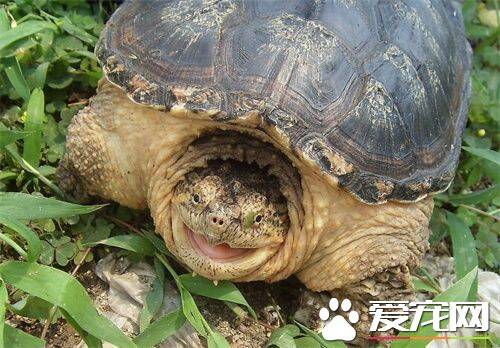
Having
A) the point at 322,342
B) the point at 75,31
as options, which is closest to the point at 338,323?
the point at 322,342

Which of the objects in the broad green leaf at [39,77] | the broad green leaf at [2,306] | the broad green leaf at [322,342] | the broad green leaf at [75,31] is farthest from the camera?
the broad green leaf at [75,31]

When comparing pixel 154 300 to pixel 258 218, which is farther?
pixel 154 300

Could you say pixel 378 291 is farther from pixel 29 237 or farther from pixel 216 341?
pixel 29 237

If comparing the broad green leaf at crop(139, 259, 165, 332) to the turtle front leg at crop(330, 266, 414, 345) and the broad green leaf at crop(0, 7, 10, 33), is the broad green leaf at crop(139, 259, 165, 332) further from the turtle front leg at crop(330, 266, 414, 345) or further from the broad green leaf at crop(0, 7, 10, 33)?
the broad green leaf at crop(0, 7, 10, 33)

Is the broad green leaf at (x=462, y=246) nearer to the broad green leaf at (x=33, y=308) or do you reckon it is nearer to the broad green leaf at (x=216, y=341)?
the broad green leaf at (x=216, y=341)

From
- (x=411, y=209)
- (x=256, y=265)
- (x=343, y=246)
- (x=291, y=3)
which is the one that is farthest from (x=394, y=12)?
(x=256, y=265)

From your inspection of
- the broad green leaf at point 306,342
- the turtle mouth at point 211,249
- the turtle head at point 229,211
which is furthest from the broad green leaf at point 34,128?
the broad green leaf at point 306,342
